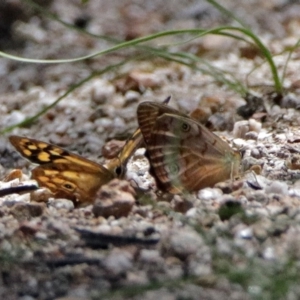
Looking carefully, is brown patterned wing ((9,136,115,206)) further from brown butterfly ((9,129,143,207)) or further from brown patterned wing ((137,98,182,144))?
brown patterned wing ((137,98,182,144))

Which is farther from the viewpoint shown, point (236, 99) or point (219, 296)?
point (236, 99)

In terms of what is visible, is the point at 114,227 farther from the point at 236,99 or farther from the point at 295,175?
the point at 236,99

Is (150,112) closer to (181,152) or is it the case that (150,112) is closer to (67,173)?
(181,152)

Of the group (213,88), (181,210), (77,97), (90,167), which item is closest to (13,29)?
(77,97)

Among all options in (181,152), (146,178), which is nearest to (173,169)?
(181,152)

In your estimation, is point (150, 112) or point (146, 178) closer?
point (150, 112)

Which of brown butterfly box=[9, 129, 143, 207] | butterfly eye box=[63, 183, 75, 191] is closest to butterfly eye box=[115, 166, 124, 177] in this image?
brown butterfly box=[9, 129, 143, 207]
